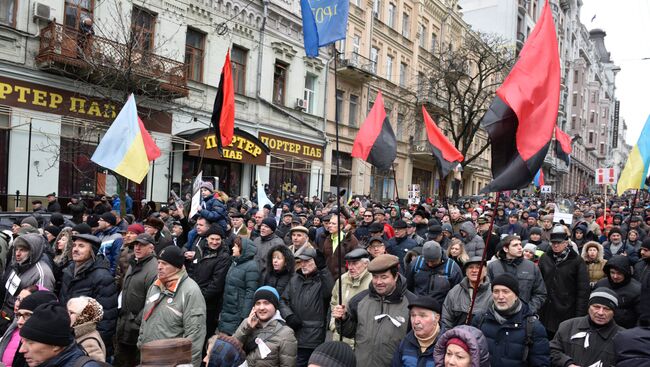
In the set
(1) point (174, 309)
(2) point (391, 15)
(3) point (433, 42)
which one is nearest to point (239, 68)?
(2) point (391, 15)

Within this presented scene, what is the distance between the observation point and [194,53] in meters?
19.0

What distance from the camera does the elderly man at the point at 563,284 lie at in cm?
591

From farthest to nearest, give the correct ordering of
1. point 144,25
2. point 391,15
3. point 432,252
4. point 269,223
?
point 391,15
point 144,25
point 269,223
point 432,252

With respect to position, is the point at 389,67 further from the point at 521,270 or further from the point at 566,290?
the point at 521,270

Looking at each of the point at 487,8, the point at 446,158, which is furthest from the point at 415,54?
the point at 446,158

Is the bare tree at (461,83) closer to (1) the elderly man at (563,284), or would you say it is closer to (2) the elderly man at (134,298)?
(1) the elderly man at (563,284)

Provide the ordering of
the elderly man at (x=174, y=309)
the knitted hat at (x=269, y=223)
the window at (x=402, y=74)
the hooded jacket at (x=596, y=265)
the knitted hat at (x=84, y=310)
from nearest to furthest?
the knitted hat at (x=84, y=310) → the elderly man at (x=174, y=309) → the hooded jacket at (x=596, y=265) → the knitted hat at (x=269, y=223) → the window at (x=402, y=74)

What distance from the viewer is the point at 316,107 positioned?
25.3 meters

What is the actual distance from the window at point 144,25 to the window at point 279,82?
6641 millimetres

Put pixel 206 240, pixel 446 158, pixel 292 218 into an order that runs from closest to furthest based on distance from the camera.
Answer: pixel 206 240, pixel 446 158, pixel 292 218

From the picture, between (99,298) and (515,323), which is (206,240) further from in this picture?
(515,323)

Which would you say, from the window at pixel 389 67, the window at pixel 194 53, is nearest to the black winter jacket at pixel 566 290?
the window at pixel 194 53

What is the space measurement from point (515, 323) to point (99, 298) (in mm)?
3792

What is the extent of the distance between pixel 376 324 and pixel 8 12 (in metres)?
14.5
